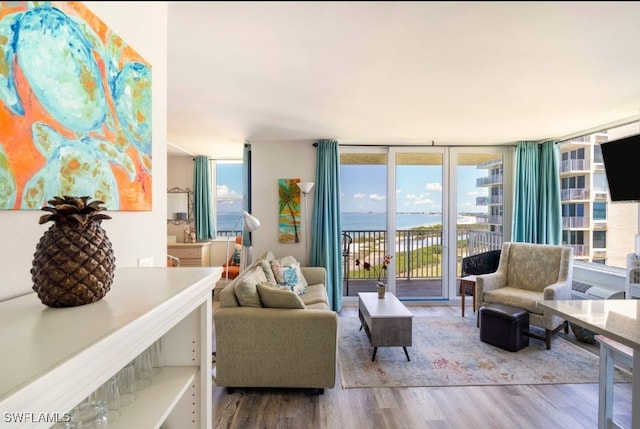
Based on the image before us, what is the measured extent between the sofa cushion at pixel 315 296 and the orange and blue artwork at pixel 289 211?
82 centimetres

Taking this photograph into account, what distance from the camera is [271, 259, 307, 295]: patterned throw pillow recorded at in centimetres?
334

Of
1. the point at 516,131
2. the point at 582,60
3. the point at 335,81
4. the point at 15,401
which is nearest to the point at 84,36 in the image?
the point at 15,401

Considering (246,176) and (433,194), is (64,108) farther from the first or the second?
(433,194)

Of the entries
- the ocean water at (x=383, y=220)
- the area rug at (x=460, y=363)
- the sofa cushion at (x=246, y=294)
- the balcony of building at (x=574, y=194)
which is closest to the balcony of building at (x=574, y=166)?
the balcony of building at (x=574, y=194)

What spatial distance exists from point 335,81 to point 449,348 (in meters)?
2.76

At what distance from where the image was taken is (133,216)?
1.05m

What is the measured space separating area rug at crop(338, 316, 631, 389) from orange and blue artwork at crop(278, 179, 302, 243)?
4.94 ft

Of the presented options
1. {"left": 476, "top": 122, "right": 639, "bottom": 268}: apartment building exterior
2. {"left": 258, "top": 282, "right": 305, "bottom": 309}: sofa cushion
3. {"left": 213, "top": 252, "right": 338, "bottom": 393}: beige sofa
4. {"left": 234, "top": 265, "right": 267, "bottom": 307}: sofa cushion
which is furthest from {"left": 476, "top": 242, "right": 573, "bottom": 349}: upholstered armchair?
{"left": 234, "top": 265, "right": 267, "bottom": 307}: sofa cushion

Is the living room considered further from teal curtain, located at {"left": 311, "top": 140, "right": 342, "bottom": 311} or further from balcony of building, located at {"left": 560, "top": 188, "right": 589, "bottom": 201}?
balcony of building, located at {"left": 560, "top": 188, "right": 589, "bottom": 201}

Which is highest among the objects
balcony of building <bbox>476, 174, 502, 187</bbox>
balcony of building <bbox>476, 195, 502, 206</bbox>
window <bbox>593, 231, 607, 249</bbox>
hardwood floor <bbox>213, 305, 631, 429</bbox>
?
balcony of building <bbox>476, 174, 502, 187</bbox>

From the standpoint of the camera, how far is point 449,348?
9.94 feet

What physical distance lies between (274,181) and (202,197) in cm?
170

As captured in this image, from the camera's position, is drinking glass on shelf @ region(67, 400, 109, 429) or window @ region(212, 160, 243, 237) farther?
window @ region(212, 160, 243, 237)

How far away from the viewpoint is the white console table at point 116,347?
0.43 m
